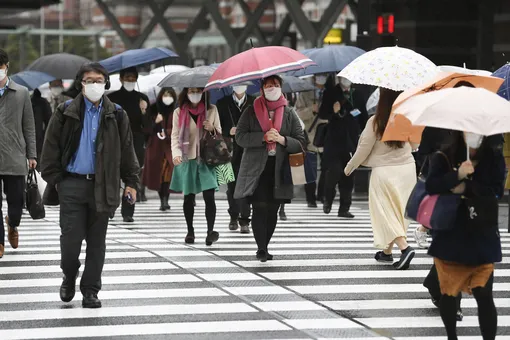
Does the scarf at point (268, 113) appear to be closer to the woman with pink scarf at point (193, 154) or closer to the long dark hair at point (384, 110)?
the long dark hair at point (384, 110)

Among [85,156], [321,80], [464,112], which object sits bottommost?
[321,80]

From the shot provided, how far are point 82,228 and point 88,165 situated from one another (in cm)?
49

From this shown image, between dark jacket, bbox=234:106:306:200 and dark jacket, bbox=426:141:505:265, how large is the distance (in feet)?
14.0

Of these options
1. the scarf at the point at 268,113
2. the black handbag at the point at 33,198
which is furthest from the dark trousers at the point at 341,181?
the black handbag at the point at 33,198

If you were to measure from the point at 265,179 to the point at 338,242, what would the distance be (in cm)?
250

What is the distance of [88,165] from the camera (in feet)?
29.9

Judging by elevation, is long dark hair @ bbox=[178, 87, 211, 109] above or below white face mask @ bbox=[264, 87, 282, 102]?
below

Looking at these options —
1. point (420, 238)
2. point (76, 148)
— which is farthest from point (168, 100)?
point (76, 148)

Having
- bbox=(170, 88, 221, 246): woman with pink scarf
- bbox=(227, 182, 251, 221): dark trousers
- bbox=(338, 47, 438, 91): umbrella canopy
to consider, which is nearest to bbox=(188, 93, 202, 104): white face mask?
bbox=(170, 88, 221, 246): woman with pink scarf

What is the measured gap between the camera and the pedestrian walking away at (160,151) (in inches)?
694

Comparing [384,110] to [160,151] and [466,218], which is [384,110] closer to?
[466,218]

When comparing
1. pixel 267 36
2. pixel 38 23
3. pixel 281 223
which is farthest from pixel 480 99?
pixel 38 23

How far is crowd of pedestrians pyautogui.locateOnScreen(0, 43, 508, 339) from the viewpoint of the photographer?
748 cm

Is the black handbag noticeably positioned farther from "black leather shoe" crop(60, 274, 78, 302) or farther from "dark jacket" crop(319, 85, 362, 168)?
"dark jacket" crop(319, 85, 362, 168)
